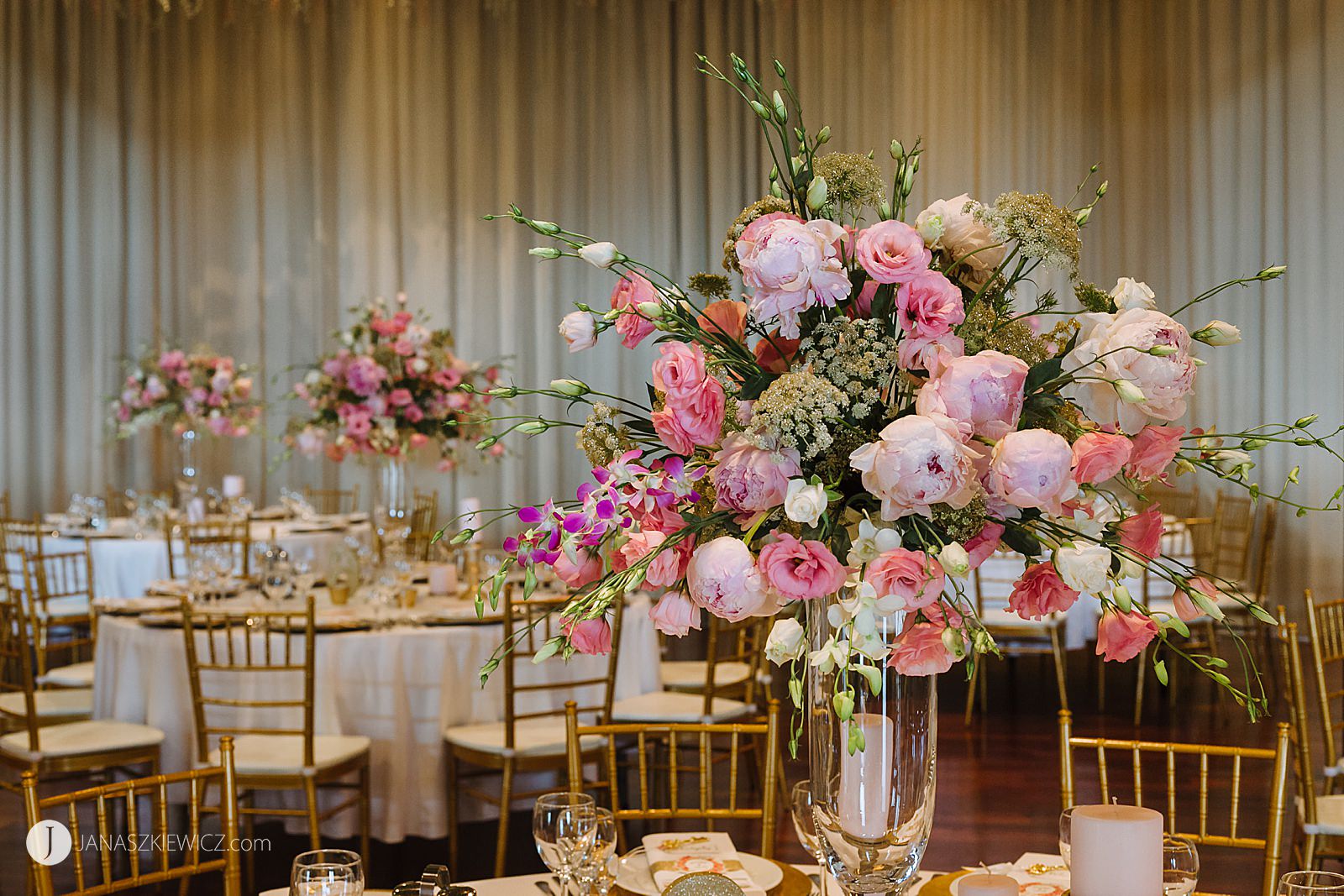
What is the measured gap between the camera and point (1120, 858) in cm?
158

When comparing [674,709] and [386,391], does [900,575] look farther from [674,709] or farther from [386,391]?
[386,391]

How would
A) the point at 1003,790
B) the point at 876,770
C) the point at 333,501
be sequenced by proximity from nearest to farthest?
the point at 876,770 → the point at 1003,790 → the point at 333,501

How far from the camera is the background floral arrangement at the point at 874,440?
1.31 meters

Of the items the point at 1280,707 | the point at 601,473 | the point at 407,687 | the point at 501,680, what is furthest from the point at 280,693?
the point at 1280,707

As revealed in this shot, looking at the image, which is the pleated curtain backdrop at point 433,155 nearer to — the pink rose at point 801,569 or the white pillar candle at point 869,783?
the white pillar candle at point 869,783

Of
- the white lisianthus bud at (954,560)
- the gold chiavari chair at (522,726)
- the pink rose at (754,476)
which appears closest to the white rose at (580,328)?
the pink rose at (754,476)

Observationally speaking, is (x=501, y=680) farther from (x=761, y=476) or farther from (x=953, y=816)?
(x=761, y=476)

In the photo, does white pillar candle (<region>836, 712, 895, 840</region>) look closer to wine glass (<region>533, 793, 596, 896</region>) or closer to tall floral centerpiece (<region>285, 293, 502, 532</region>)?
wine glass (<region>533, 793, 596, 896</region>)

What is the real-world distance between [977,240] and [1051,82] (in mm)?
8379

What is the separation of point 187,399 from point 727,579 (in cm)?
752

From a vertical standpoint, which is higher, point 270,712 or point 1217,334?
point 1217,334

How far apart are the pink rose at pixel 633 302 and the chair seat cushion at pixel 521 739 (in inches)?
106

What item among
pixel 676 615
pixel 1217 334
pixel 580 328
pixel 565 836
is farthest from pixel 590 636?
pixel 1217 334

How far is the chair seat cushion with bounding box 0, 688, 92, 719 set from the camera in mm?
4676
